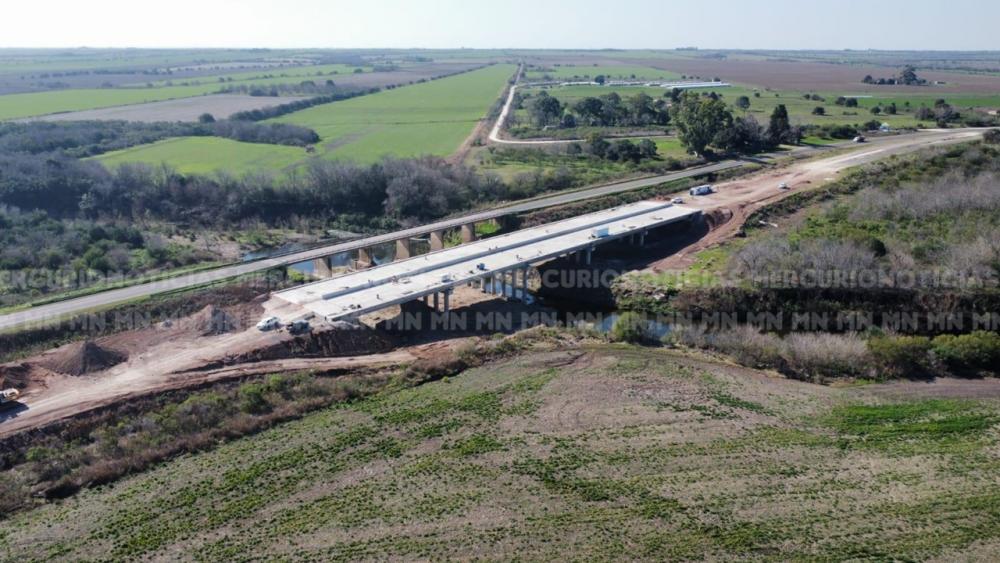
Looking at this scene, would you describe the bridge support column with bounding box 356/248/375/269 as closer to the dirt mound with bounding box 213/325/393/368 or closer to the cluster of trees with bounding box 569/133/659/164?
the dirt mound with bounding box 213/325/393/368

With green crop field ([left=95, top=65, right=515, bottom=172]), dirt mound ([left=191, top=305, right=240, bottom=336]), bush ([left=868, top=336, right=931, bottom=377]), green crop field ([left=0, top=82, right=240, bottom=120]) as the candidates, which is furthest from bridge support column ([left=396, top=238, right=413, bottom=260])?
green crop field ([left=0, top=82, right=240, bottom=120])

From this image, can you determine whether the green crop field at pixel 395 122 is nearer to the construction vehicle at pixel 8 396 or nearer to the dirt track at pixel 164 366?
the dirt track at pixel 164 366

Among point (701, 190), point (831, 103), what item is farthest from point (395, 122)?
point (831, 103)

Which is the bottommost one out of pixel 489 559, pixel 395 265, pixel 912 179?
pixel 489 559

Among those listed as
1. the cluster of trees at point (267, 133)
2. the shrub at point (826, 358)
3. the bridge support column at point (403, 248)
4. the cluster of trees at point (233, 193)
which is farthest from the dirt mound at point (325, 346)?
the cluster of trees at point (267, 133)

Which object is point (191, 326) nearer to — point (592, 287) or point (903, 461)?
point (592, 287)

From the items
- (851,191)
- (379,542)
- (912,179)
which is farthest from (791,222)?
(379,542)
